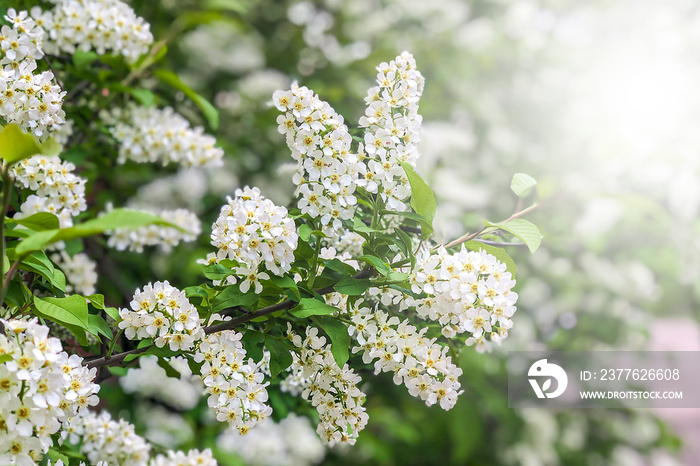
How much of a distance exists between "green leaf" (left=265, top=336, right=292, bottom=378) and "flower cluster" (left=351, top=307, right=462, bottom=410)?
0.07 meters

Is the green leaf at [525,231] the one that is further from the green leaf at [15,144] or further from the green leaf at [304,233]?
the green leaf at [15,144]

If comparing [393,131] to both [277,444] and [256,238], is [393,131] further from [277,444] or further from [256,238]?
[277,444]

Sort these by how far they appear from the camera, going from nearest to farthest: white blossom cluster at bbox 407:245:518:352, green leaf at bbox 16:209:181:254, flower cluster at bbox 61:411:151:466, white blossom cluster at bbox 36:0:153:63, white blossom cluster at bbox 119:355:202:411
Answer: green leaf at bbox 16:209:181:254
white blossom cluster at bbox 407:245:518:352
flower cluster at bbox 61:411:151:466
white blossom cluster at bbox 36:0:153:63
white blossom cluster at bbox 119:355:202:411

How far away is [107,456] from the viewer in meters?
0.73

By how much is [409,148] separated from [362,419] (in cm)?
29

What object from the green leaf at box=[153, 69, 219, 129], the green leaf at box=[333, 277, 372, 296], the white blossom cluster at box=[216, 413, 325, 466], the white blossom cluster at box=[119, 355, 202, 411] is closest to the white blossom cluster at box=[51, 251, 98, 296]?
the green leaf at box=[153, 69, 219, 129]

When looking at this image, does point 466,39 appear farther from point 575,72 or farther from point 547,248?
point 547,248

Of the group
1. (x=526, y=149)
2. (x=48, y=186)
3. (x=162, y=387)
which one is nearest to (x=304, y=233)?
(x=48, y=186)

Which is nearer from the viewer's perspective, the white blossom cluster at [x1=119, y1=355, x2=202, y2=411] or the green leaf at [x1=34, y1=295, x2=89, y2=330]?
the green leaf at [x1=34, y1=295, x2=89, y2=330]

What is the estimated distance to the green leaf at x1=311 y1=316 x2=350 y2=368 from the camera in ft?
1.88

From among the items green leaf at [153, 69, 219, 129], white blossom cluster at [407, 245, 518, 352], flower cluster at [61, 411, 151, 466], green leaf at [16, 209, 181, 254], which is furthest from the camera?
green leaf at [153, 69, 219, 129]

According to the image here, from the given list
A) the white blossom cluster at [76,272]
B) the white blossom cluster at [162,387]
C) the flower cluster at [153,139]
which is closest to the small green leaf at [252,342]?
the white blossom cluster at [76,272]

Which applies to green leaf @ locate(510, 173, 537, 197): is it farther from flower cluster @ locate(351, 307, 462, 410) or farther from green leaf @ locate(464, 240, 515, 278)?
flower cluster @ locate(351, 307, 462, 410)

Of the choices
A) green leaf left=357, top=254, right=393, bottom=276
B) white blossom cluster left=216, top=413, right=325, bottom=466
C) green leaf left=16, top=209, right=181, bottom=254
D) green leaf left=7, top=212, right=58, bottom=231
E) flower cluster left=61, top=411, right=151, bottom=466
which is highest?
white blossom cluster left=216, top=413, right=325, bottom=466
